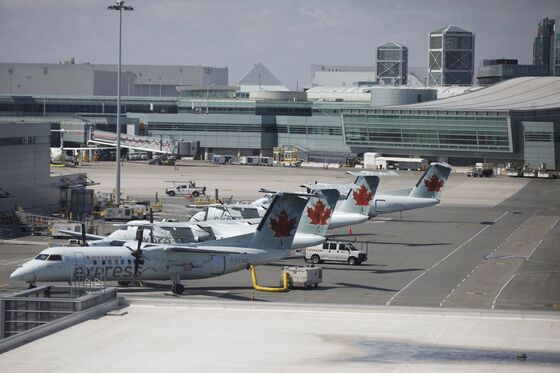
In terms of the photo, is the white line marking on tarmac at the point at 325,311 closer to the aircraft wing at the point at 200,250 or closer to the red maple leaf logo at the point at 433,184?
the aircraft wing at the point at 200,250

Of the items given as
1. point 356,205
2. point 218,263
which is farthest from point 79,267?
point 356,205

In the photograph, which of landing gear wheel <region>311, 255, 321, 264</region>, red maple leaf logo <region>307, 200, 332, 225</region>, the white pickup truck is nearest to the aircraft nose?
red maple leaf logo <region>307, 200, 332, 225</region>

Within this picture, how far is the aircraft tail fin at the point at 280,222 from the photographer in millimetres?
65562

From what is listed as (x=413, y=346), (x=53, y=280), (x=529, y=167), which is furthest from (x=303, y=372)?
(x=529, y=167)

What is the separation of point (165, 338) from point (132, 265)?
72.1ft

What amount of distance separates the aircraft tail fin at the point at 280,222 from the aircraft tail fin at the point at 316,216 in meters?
7.75

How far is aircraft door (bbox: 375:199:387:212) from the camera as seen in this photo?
103 metres

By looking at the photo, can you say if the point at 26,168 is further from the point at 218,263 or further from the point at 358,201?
the point at 218,263

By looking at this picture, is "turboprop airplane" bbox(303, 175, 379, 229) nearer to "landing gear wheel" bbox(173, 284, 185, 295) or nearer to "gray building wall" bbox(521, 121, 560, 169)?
"landing gear wheel" bbox(173, 284, 185, 295)

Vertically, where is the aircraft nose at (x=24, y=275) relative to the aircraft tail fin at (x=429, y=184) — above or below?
below

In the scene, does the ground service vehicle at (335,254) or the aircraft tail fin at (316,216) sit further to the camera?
the ground service vehicle at (335,254)

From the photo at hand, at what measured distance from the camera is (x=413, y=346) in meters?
40.5

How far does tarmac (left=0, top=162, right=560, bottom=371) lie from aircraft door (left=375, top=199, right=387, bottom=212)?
8.17 feet

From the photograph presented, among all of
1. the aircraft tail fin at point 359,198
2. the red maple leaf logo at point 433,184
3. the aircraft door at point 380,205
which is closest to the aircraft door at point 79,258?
the aircraft tail fin at point 359,198
